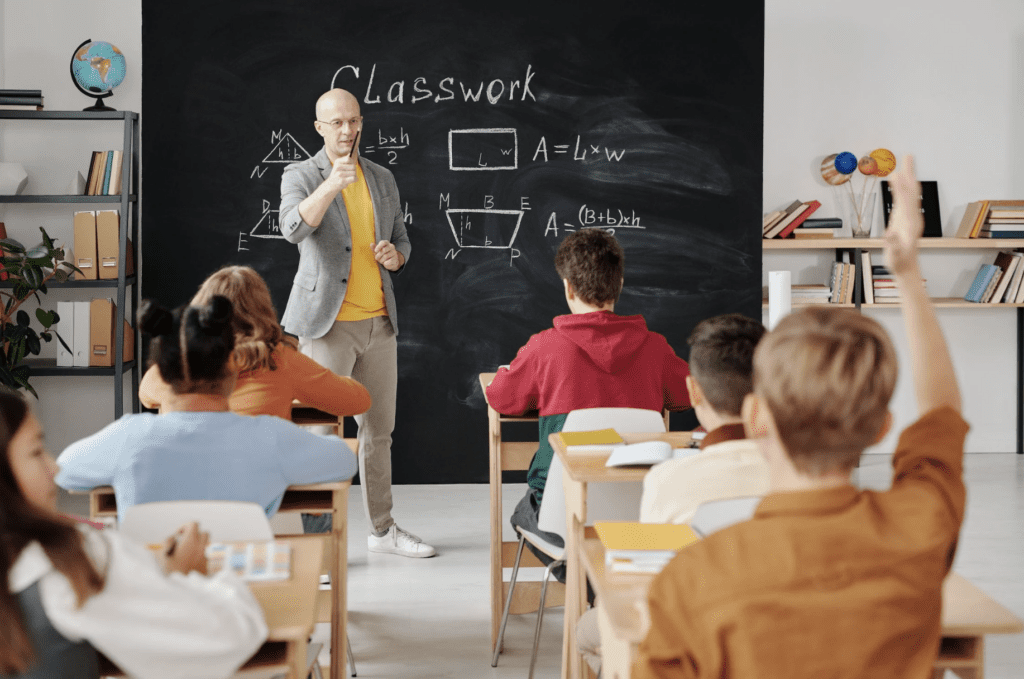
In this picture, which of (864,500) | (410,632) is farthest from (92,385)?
(864,500)

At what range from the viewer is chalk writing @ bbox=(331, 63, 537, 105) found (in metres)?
4.70

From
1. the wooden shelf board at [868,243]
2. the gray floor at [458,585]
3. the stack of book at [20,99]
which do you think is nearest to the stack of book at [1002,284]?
the wooden shelf board at [868,243]

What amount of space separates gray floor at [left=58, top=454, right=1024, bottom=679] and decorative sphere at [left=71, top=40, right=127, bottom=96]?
1936 mm

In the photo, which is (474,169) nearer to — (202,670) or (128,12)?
(128,12)

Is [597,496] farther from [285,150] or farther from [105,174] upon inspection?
[105,174]

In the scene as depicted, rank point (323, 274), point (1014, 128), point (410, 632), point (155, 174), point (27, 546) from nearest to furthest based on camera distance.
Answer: point (27, 546)
point (410, 632)
point (323, 274)
point (155, 174)
point (1014, 128)

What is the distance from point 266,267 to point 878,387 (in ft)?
13.1

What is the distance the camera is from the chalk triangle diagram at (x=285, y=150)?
4.69 meters

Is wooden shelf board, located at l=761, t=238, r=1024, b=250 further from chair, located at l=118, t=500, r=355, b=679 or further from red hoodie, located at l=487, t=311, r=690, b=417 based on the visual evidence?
chair, located at l=118, t=500, r=355, b=679

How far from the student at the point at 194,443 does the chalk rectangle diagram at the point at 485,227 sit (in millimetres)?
2845

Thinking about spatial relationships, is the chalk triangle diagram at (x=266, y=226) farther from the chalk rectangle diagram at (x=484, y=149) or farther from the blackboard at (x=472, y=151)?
the chalk rectangle diagram at (x=484, y=149)

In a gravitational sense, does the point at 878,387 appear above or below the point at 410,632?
above

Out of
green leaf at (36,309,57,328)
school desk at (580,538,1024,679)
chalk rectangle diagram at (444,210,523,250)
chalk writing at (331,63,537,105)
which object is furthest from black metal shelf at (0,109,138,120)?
school desk at (580,538,1024,679)

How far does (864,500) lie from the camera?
108cm
